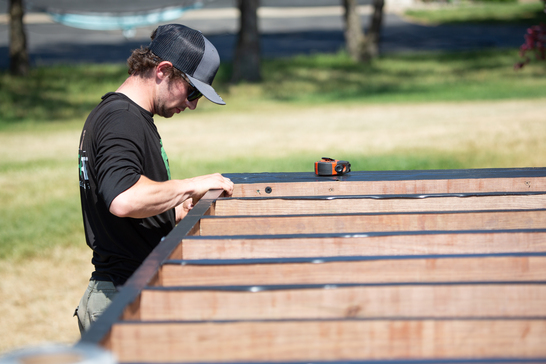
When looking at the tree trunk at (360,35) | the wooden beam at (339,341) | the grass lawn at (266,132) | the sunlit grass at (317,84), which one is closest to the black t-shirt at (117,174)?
the wooden beam at (339,341)

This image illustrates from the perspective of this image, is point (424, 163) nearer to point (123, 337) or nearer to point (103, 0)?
point (123, 337)

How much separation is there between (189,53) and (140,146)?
0.54 m

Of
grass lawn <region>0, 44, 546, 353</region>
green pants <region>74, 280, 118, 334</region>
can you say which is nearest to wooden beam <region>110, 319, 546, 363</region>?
green pants <region>74, 280, 118, 334</region>

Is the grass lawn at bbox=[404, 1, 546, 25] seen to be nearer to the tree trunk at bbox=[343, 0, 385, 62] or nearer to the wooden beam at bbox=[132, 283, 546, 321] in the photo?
the tree trunk at bbox=[343, 0, 385, 62]

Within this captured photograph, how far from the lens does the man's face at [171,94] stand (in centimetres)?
319

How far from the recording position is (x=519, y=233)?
249 cm

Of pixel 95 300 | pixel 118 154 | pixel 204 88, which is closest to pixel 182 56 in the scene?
pixel 204 88

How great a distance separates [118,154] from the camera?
283cm

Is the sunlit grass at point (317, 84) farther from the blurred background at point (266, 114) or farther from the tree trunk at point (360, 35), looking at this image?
the tree trunk at point (360, 35)

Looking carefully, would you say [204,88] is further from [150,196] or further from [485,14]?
[485,14]

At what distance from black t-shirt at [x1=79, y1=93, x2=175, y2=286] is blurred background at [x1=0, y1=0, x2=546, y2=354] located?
2890 mm

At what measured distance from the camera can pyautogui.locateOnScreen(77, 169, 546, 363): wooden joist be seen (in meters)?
1.75

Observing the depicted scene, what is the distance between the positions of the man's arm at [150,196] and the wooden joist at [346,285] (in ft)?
0.36

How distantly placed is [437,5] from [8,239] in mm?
51867
